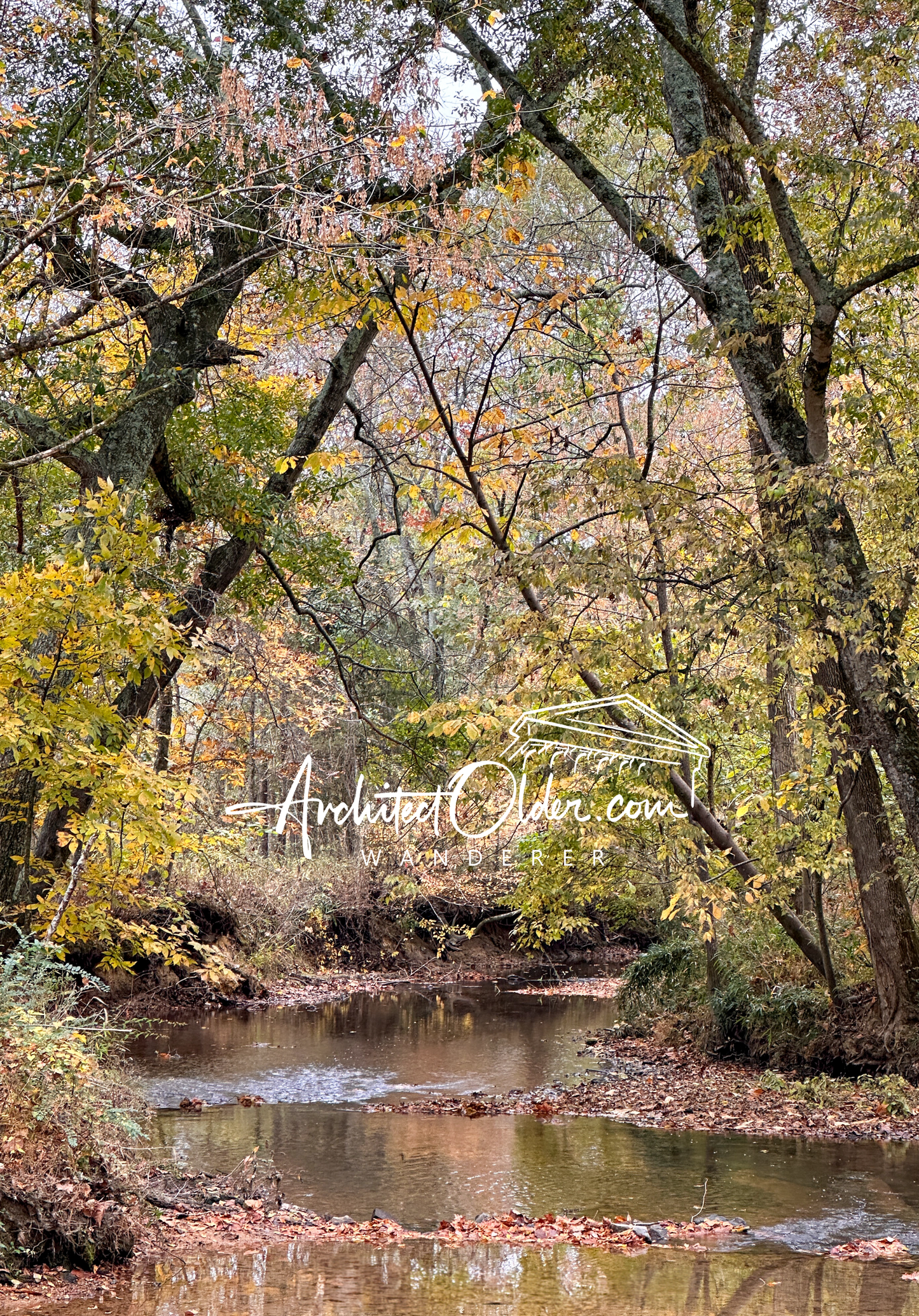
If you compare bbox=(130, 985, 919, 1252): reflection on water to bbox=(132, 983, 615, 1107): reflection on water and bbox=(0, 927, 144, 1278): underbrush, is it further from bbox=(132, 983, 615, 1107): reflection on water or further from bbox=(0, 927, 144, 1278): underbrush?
bbox=(0, 927, 144, 1278): underbrush

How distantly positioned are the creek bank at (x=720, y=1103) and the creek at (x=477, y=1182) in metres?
0.33

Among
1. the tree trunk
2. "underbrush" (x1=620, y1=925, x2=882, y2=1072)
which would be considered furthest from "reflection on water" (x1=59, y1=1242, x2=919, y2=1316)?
the tree trunk

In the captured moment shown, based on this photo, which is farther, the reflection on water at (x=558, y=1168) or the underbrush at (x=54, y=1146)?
the reflection on water at (x=558, y=1168)

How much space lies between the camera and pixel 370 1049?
1398cm

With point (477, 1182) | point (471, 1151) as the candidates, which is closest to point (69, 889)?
point (477, 1182)

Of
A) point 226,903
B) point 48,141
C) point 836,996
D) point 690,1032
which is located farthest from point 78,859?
point 226,903

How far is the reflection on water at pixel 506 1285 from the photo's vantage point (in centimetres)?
505

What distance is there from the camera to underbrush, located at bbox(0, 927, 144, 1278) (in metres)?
5.11

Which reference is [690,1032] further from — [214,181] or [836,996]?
[214,181]

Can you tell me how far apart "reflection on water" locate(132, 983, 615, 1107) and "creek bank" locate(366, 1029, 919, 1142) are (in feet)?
2.04

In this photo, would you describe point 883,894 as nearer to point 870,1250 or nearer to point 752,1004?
point 752,1004

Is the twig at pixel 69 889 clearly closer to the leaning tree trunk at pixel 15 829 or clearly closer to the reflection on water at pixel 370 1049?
the leaning tree trunk at pixel 15 829

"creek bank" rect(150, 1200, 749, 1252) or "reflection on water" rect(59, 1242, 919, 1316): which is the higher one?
"reflection on water" rect(59, 1242, 919, 1316)

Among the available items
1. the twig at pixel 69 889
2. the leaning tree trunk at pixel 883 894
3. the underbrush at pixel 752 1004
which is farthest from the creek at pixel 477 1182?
the twig at pixel 69 889
